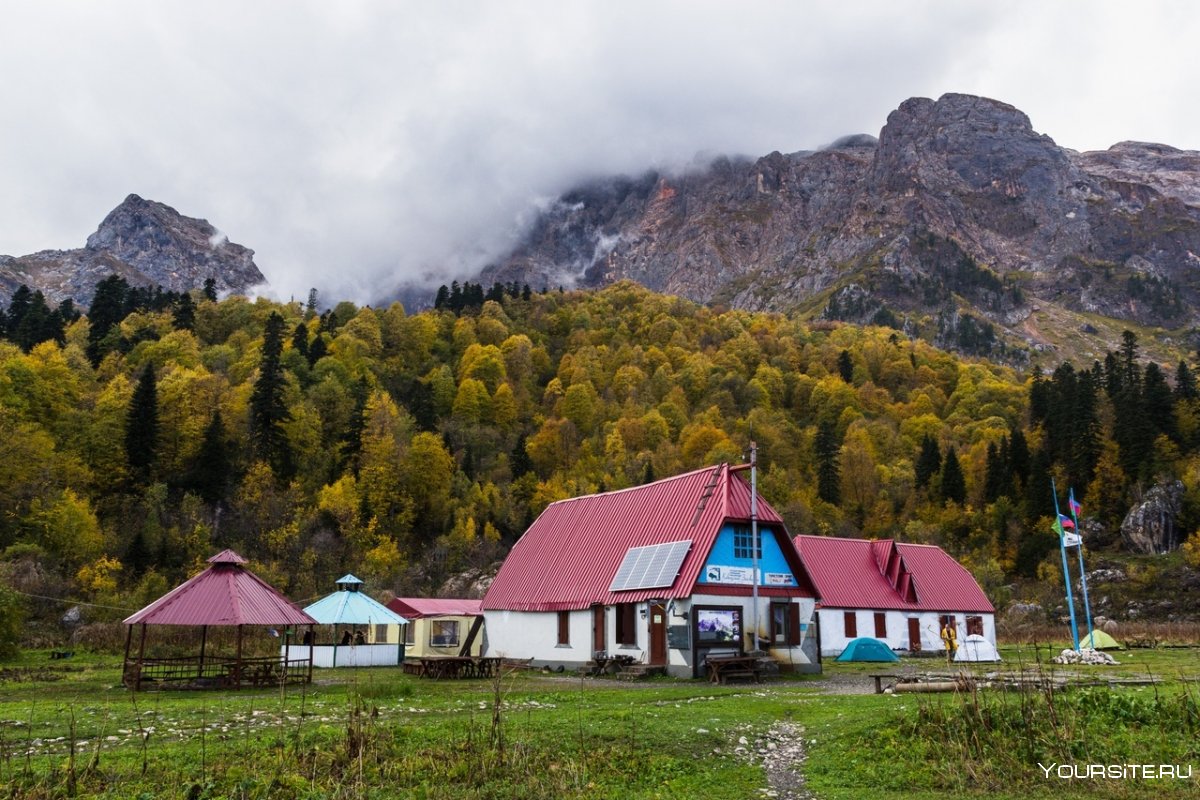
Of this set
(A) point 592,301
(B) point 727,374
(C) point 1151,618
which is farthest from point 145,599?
(A) point 592,301

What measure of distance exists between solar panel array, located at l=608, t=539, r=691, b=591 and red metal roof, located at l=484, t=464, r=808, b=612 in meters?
0.27

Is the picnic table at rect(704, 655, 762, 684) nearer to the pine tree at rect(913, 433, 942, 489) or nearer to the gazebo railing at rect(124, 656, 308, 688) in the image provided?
the gazebo railing at rect(124, 656, 308, 688)

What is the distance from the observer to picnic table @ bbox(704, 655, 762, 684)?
104 ft

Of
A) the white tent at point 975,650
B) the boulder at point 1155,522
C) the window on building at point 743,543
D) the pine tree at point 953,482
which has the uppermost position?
the pine tree at point 953,482

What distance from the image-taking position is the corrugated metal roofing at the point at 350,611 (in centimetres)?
4091

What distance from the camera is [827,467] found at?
111 metres

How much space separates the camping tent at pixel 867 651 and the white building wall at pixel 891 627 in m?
1.82

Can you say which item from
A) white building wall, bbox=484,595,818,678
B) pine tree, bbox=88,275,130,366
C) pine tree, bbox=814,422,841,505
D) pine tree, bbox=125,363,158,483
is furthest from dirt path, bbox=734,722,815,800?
pine tree, bbox=88,275,130,366

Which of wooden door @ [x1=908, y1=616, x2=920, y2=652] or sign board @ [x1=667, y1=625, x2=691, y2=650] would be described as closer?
sign board @ [x1=667, y1=625, x2=691, y2=650]

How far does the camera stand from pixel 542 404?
130 metres

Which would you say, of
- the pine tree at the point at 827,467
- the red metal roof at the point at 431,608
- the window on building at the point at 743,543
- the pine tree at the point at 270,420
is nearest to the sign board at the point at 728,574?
the window on building at the point at 743,543

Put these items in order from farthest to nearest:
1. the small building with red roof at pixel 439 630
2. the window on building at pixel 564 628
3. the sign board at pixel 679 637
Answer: the small building with red roof at pixel 439 630, the window on building at pixel 564 628, the sign board at pixel 679 637

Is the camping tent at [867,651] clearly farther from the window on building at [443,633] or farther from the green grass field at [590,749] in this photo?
the green grass field at [590,749]

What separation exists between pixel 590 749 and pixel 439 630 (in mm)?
34313
